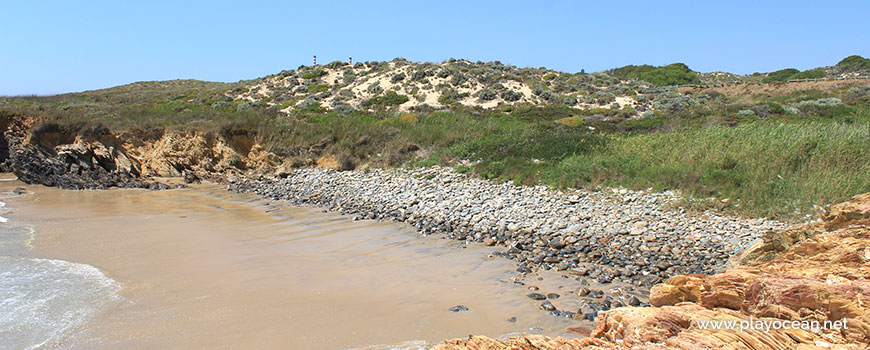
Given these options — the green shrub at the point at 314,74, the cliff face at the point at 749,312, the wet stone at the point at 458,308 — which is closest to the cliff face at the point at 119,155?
the wet stone at the point at 458,308

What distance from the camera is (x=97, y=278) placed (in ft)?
26.2

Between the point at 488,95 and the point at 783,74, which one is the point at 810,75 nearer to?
the point at 783,74

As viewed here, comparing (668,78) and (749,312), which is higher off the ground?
(668,78)

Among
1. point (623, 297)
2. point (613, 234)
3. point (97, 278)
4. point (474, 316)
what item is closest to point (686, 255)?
point (613, 234)

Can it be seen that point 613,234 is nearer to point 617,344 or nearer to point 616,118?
point 617,344

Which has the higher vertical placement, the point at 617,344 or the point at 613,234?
the point at 617,344

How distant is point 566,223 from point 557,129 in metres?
10.6

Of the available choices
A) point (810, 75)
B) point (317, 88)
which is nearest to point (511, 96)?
point (317, 88)

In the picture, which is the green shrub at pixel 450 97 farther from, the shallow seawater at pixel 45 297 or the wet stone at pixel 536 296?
the wet stone at pixel 536 296

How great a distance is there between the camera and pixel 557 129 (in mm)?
20406

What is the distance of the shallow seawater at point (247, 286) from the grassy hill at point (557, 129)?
463 cm

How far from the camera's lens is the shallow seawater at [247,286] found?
5.94 metres

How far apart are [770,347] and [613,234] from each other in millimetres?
6501

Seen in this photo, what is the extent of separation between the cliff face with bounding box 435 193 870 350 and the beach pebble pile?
3192 millimetres
